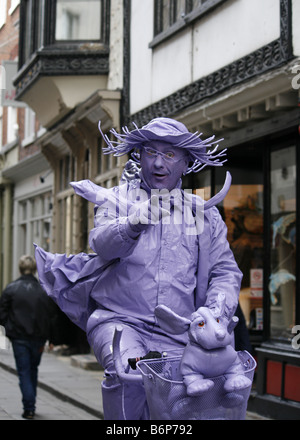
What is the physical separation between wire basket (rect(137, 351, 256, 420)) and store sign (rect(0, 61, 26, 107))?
18520 millimetres

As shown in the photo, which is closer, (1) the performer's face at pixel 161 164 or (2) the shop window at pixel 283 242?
(1) the performer's face at pixel 161 164

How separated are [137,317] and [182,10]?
9333mm

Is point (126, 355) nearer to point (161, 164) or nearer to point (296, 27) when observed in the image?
point (161, 164)

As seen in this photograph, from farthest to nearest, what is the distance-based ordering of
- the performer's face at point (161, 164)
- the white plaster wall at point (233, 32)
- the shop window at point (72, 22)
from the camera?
the shop window at point (72, 22) → the white plaster wall at point (233, 32) → the performer's face at point (161, 164)

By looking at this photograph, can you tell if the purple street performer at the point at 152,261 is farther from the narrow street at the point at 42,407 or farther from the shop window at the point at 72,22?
the shop window at the point at 72,22

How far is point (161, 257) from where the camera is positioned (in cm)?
389

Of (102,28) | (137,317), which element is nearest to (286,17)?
(137,317)

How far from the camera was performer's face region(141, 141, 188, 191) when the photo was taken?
393 cm

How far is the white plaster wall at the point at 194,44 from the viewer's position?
9852 mm

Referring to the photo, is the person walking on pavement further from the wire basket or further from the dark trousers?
the wire basket

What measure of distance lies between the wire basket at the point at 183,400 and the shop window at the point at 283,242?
6.76 metres

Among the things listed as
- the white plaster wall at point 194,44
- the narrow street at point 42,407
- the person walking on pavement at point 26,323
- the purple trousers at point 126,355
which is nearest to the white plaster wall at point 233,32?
the white plaster wall at point 194,44
